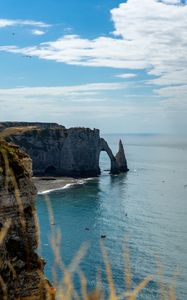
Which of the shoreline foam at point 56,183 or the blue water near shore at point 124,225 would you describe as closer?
the blue water near shore at point 124,225

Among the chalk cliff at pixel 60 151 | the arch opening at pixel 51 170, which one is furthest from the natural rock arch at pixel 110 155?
the arch opening at pixel 51 170

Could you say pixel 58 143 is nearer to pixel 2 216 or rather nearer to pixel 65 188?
pixel 65 188

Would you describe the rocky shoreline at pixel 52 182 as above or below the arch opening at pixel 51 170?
below

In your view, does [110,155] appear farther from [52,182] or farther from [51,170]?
[52,182]

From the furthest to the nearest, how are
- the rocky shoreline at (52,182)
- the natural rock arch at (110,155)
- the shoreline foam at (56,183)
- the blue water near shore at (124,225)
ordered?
the natural rock arch at (110,155), the rocky shoreline at (52,182), the shoreline foam at (56,183), the blue water near shore at (124,225)

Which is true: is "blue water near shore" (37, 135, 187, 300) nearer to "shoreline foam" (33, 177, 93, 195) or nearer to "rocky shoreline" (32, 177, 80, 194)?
"shoreline foam" (33, 177, 93, 195)

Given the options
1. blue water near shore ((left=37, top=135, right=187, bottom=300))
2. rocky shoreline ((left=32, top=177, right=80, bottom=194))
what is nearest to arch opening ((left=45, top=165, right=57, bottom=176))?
rocky shoreline ((left=32, top=177, right=80, bottom=194))

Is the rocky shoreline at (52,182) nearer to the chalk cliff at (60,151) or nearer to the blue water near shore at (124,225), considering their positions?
the blue water near shore at (124,225)

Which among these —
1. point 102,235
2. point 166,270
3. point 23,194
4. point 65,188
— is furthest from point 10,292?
point 65,188
